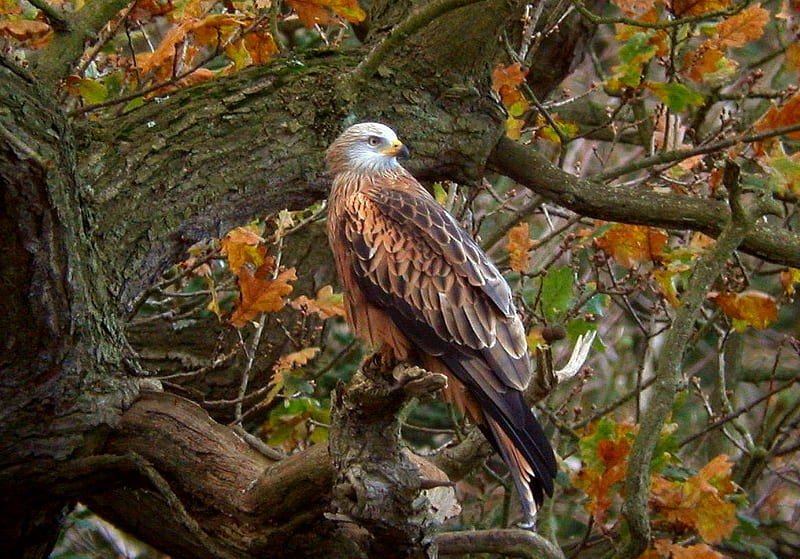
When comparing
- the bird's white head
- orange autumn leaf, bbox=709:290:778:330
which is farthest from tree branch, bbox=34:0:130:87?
orange autumn leaf, bbox=709:290:778:330

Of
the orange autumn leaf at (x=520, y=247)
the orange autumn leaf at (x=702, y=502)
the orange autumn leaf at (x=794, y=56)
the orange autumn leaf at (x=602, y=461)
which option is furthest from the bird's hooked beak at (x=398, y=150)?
the orange autumn leaf at (x=794, y=56)

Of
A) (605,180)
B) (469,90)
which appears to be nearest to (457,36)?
(469,90)

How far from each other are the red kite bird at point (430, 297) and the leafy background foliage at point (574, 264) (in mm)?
257

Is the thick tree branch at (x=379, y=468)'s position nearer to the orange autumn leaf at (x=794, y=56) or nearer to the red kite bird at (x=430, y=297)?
the red kite bird at (x=430, y=297)

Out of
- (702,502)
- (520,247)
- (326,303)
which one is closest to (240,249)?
(326,303)

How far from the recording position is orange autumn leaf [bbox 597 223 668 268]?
537cm

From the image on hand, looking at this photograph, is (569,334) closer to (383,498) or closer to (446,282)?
(446,282)

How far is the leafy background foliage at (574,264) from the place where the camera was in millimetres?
4793

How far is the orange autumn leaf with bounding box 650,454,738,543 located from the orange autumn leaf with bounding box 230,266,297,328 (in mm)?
1786

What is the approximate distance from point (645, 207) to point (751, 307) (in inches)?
26.5

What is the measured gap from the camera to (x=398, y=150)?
15.9 ft

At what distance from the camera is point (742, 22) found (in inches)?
207

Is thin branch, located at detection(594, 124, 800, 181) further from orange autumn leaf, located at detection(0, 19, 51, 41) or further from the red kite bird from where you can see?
orange autumn leaf, located at detection(0, 19, 51, 41)

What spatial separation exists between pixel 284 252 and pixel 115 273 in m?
2.28
